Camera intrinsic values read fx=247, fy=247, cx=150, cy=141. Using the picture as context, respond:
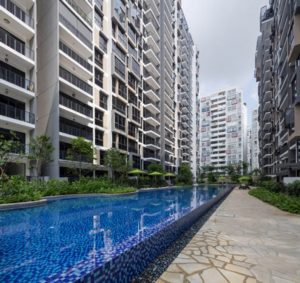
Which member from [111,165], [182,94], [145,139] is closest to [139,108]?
[145,139]

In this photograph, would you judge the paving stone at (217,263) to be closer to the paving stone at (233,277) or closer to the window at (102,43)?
the paving stone at (233,277)

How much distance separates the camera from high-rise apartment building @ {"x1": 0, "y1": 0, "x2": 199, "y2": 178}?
2245cm

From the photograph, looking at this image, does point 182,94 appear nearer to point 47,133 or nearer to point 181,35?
point 181,35

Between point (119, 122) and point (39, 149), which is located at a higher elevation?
point (119, 122)

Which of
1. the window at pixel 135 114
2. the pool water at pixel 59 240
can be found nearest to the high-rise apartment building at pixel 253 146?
the window at pixel 135 114

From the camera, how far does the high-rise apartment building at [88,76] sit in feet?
73.7

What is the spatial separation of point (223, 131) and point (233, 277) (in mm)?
116191

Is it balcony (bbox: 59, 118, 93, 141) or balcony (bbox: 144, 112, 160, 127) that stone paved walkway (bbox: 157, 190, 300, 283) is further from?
balcony (bbox: 144, 112, 160, 127)

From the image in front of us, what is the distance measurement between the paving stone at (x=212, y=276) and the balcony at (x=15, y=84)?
20929 mm

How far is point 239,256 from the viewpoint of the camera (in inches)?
219

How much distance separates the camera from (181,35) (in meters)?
70.2

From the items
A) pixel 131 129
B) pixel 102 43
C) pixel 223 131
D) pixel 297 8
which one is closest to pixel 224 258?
pixel 297 8

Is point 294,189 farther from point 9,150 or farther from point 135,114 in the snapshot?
point 135,114

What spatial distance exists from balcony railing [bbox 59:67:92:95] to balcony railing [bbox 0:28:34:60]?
363cm
